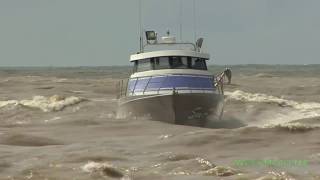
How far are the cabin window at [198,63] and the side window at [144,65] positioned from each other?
1.44 metres

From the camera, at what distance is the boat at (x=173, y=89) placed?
2191cm

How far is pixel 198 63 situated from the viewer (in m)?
23.5

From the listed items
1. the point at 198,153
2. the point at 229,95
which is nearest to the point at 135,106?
the point at 198,153

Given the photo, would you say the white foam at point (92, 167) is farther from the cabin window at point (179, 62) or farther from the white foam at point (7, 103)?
the white foam at point (7, 103)

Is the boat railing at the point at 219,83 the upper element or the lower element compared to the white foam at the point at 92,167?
upper

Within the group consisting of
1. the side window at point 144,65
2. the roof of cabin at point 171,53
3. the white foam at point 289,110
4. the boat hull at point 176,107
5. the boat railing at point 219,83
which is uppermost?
the roof of cabin at point 171,53

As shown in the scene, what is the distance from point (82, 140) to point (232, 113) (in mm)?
12757

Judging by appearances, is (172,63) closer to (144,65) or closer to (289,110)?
(144,65)

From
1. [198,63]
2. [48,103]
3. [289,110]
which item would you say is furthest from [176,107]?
[48,103]

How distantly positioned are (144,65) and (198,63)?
1.82 m

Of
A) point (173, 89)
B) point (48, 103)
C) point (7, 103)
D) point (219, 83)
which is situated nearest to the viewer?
point (173, 89)

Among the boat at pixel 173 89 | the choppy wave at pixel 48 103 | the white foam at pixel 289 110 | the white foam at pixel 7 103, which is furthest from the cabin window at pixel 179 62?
the white foam at pixel 7 103

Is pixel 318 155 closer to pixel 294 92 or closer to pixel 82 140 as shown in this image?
pixel 82 140

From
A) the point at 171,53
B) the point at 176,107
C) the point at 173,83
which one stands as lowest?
the point at 176,107
